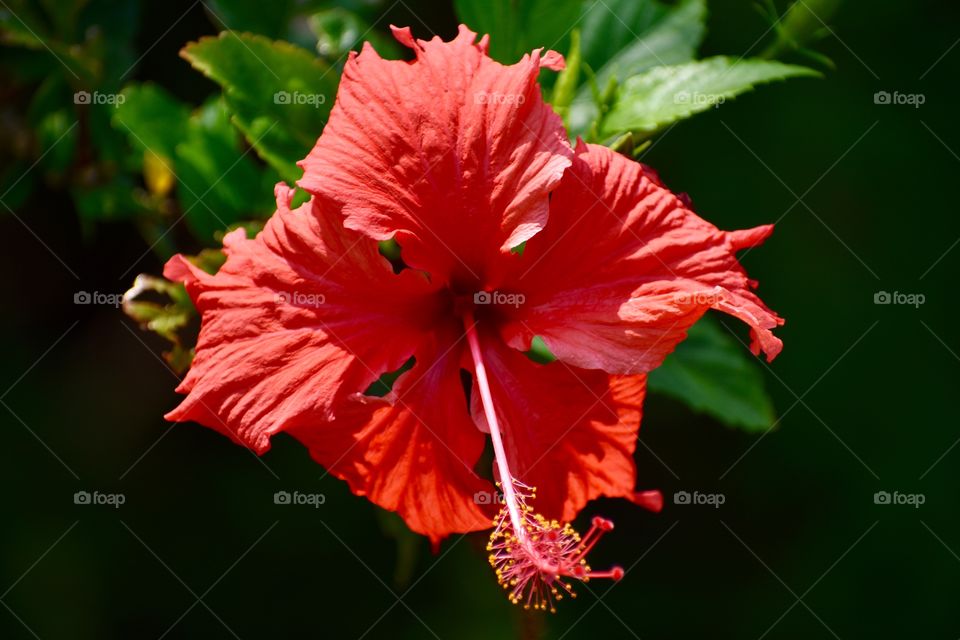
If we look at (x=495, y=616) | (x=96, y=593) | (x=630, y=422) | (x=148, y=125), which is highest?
(x=148, y=125)

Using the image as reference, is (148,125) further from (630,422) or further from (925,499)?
(925,499)

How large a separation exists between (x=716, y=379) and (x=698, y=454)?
50cm

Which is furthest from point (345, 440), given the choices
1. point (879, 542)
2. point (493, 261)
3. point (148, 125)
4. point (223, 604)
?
point (879, 542)

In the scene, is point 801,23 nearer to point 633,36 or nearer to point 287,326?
point 633,36

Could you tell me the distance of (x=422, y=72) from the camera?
1.05 m

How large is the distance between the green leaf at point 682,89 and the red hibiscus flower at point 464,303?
0.12 meters

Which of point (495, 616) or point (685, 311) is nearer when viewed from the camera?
point (685, 311)

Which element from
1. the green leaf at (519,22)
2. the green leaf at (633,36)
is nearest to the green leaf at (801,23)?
the green leaf at (633,36)

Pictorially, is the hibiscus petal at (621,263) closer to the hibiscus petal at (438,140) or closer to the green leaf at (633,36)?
the hibiscus petal at (438,140)

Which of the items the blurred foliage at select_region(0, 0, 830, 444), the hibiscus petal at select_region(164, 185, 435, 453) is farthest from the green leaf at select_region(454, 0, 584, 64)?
the hibiscus petal at select_region(164, 185, 435, 453)

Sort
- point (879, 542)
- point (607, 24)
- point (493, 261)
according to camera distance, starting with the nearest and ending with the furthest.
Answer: point (493, 261)
point (607, 24)
point (879, 542)

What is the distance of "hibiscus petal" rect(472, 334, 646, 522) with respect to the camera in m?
1.13

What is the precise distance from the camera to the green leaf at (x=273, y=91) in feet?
4.32

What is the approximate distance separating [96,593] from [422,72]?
1467mm
